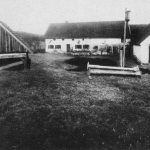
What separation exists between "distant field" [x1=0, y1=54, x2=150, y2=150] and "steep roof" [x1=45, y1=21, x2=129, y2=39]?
3002cm

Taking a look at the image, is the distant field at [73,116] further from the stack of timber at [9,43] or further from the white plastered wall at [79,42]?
the white plastered wall at [79,42]

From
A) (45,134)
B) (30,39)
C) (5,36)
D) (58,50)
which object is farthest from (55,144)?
(30,39)

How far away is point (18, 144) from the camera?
609cm

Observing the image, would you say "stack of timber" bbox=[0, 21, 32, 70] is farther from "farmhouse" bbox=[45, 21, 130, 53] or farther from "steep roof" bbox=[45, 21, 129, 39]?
"steep roof" bbox=[45, 21, 129, 39]

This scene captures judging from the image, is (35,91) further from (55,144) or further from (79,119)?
(55,144)

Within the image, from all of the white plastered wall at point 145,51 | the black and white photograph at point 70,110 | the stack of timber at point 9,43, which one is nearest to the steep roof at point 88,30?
the white plastered wall at point 145,51

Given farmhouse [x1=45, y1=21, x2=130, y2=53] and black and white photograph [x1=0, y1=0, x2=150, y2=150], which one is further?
farmhouse [x1=45, y1=21, x2=130, y2=53]

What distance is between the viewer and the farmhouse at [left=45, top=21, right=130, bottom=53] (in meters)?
42.1

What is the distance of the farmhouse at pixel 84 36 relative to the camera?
138 feet

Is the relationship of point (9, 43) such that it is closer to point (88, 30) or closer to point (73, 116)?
point (73, 116)

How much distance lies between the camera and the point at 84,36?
142 ft

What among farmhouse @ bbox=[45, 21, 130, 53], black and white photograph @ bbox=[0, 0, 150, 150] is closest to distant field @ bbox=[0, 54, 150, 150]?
black and white photograph @ bbox=[0, 0, 150, 150]

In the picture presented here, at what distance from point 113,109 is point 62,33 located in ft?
124

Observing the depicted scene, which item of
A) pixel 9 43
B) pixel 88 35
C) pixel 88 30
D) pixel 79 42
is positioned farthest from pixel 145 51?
pixel 88 30
